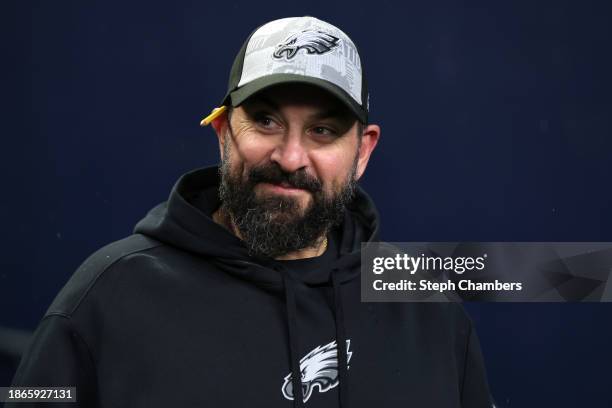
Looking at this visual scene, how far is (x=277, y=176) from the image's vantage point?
4.85 feet

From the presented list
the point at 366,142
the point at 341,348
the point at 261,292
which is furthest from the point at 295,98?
the point at 341,348

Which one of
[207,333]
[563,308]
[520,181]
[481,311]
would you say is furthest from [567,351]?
[207,333]

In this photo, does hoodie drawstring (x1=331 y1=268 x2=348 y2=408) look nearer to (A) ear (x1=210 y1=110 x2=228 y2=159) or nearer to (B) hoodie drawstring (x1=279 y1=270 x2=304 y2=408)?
(B) hoodie drawstring (x1=279 y1=270 x2=304 y2=408)

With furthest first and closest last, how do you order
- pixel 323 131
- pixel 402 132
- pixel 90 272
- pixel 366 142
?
pixel 402 132, pixel 366 142, pixel 323 131, pixel 90 272

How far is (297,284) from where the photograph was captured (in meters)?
1.57

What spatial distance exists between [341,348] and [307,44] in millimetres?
614

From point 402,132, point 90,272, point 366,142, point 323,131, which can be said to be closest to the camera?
point 90,272

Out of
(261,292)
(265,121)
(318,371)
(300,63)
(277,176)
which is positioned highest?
(300,63)

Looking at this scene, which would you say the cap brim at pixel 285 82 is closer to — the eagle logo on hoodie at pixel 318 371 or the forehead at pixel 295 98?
the forehead at pixel 295 98

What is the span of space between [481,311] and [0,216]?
5.13 ft

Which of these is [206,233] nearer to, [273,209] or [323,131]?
[273,209]

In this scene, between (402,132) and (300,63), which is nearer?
(300,63)

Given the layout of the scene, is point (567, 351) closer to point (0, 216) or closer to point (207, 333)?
point (207, 333)

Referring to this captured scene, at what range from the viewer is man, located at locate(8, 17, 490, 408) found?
1.37 metres
